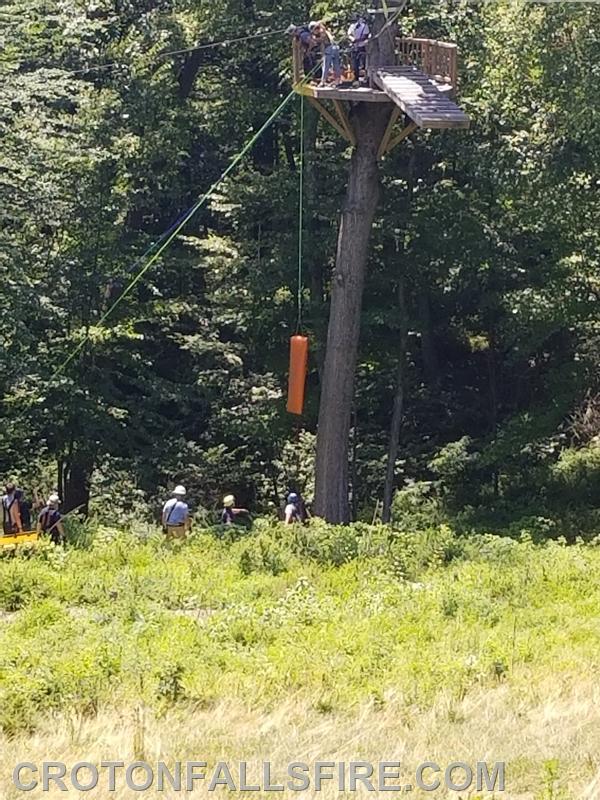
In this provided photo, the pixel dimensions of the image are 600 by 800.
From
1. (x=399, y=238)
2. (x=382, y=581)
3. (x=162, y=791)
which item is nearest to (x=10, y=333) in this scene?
(x=399, y=238)

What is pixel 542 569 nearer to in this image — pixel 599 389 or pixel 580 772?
pixel 580 772

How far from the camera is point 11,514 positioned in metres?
17.7

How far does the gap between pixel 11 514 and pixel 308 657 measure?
27.4ft

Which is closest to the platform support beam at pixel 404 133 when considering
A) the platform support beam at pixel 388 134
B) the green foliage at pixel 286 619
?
the platform support beam at pixel 388 134

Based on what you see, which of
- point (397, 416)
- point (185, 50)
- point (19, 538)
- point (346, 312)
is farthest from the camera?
point (185, 50)

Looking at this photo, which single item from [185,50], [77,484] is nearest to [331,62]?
[185,50]

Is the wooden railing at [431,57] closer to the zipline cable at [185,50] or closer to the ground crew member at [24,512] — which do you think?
the zipline cable at [185,50]

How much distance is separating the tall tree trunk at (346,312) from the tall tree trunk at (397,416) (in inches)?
112

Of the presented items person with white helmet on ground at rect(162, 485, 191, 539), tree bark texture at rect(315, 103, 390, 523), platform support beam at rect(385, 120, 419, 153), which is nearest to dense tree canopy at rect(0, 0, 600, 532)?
tree bark texture at rect(315, 103, 390, 523)

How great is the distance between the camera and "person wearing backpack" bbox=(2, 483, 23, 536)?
1766cm

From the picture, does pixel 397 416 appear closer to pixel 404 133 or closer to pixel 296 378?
pixel 296 378

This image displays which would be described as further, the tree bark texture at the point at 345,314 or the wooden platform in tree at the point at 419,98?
the tree bark texture at the point at 345,314

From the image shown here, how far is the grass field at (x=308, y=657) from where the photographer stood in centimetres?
859

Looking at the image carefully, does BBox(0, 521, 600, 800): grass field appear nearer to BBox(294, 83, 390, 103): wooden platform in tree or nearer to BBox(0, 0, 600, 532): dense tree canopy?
BBox(294, 83, 390, 103): wooden platform in tree
